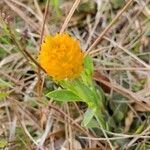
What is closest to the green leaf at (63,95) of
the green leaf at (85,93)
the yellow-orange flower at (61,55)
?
the green leaf at (85,93)

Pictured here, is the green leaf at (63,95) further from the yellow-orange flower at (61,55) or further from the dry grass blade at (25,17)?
the dry grass blade at (25,17)

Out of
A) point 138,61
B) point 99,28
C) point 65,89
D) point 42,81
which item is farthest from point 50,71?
Answer: point 99,28

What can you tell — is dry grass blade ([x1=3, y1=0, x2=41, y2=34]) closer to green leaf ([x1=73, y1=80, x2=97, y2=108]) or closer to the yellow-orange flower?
green leaf ([x1=73, y1=80, x2=97, y2=108])

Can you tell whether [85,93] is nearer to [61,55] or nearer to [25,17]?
[61,55]

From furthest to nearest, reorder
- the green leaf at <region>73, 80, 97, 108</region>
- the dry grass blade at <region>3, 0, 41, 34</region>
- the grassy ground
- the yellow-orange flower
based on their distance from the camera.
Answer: the dry grass blade at <region>3, 0, 41, 34</region>, the grassy ground, the green leaf at <region>73, 80, 97, 108</region>, the yellow-orange flower

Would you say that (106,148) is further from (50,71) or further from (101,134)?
(50,71)

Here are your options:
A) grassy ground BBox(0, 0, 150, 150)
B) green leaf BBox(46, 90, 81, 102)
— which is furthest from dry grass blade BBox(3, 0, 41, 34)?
green leaf BBox(46, 90, 81, 102)
